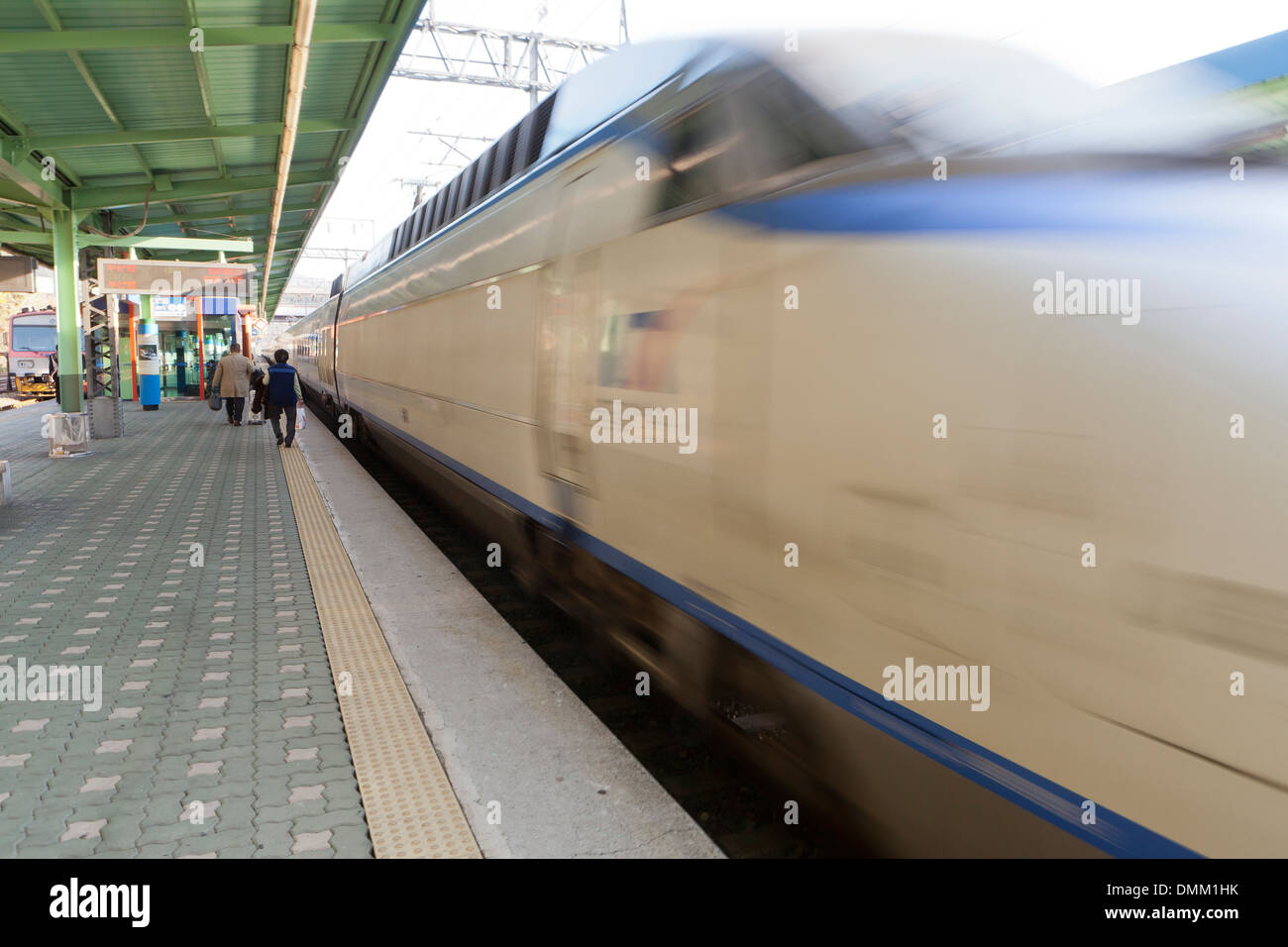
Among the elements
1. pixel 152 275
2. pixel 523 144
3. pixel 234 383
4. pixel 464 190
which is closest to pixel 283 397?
pixel 152 275

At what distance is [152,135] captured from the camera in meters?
10.0

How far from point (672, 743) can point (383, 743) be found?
1.10 m

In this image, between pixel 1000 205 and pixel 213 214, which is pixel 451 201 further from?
pixel 213 214

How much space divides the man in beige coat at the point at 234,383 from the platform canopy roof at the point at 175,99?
2011 mm

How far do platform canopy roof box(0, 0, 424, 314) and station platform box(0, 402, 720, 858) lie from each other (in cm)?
377

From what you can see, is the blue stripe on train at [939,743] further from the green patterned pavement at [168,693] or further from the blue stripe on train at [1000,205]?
the green patterned pavement at [168,693]

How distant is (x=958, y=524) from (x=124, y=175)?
549 inches

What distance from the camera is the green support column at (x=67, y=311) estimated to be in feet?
40.1

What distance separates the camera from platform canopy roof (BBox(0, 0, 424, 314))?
23.4 ft

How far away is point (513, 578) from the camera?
6.12 m

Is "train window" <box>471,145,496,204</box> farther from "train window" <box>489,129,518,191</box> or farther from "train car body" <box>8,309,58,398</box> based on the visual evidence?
"train car body" <box>8,309,58,398</box>

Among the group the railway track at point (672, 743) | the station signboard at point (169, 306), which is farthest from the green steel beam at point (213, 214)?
the railway track at point (672, 743)

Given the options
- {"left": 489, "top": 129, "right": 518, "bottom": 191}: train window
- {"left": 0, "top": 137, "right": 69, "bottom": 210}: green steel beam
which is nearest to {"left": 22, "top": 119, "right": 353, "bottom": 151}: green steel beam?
{"left": 0, "top": 137, "right": 69, "bottom": 210}: green steel beam
